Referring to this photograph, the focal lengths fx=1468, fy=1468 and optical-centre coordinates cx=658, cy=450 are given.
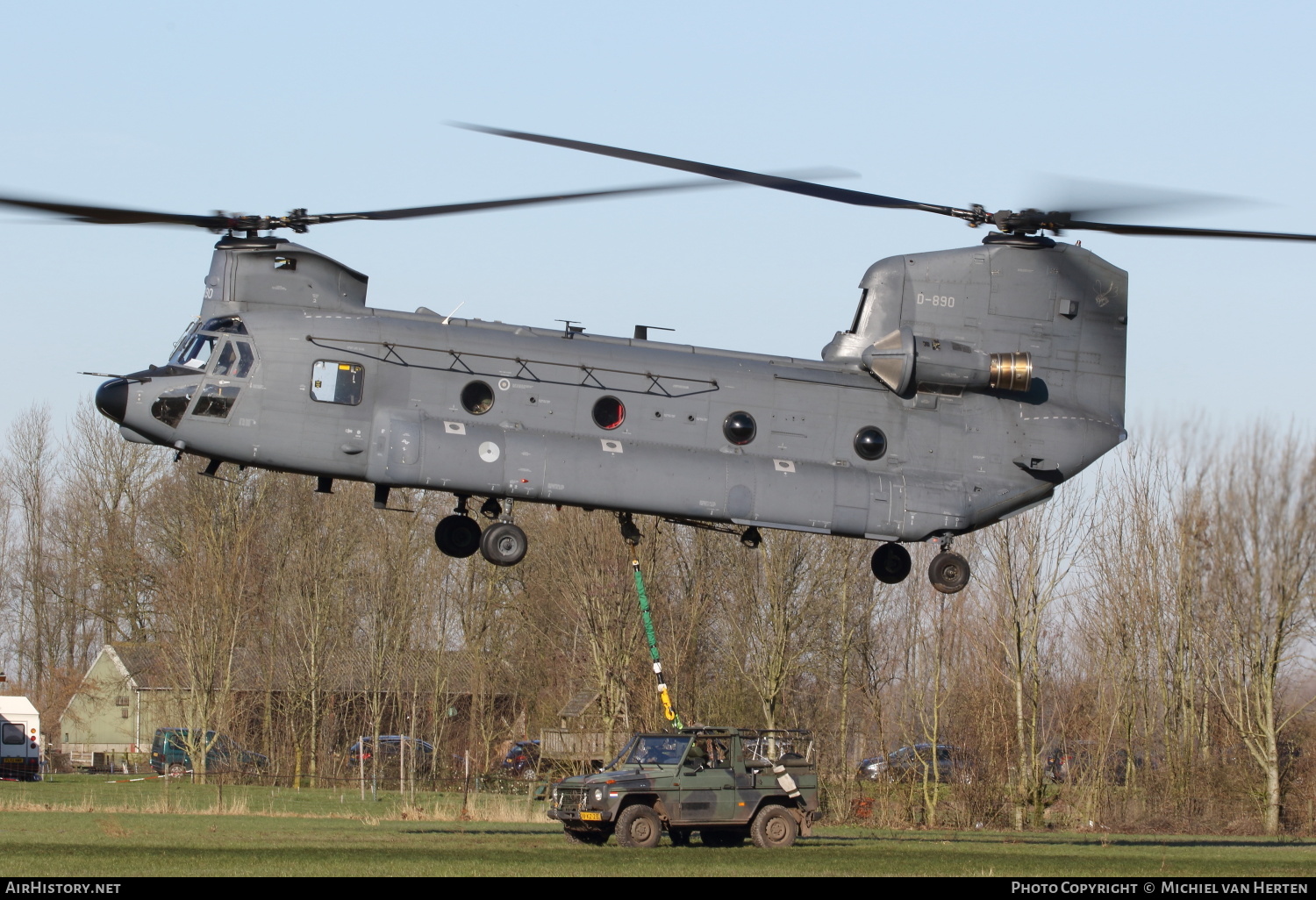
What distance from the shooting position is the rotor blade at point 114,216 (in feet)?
51.3

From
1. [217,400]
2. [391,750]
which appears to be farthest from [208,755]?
[217,400]

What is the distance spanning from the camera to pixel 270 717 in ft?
189

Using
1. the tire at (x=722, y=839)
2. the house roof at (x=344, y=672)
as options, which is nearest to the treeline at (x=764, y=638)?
the house roof at (x=344, y=672)

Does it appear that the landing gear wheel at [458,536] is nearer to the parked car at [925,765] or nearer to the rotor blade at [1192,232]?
the rotor blade at [1192,232]

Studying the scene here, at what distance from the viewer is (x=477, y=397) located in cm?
1848

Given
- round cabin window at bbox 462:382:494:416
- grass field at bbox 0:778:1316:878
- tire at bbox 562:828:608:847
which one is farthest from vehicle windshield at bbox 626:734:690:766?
round cabin window at bbox 462:382:494:416

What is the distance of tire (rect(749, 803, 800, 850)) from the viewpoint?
917 inches

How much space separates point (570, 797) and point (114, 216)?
11297 mm

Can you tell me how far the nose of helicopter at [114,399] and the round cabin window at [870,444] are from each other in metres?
9.30

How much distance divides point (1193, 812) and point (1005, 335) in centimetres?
2138

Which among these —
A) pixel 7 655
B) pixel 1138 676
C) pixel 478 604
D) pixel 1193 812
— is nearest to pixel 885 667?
pixel 1138 676

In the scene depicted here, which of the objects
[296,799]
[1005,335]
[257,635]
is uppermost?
[1005,335]

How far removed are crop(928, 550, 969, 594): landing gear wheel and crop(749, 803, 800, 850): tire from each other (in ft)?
18.0

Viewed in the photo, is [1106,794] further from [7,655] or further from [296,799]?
[7,655]
